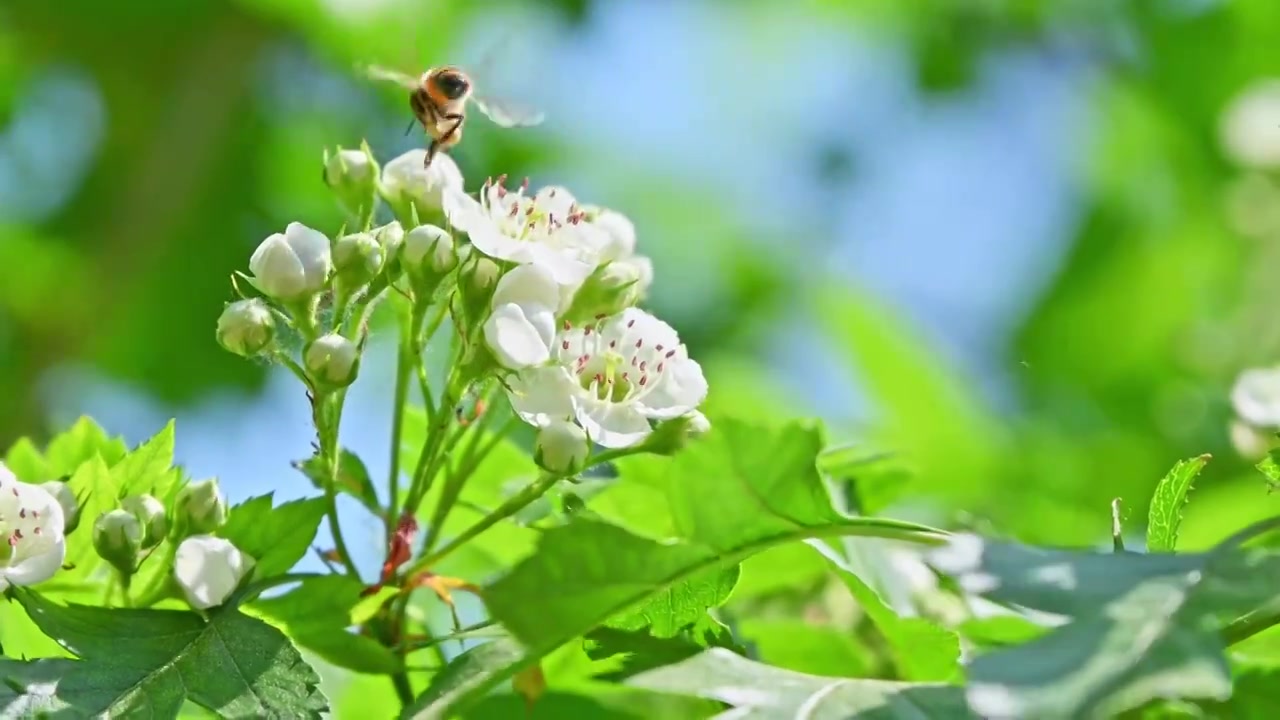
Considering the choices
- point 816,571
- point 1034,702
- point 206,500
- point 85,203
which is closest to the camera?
point 1034,702

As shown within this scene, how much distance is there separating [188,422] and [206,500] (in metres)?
3.78

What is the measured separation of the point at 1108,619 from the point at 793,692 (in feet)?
0.81

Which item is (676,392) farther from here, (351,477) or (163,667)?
(163,667)

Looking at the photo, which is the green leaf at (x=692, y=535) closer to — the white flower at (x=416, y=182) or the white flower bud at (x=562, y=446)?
the white flower bud at (x=562, y=446)

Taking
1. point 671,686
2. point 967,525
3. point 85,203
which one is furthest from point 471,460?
point 85,203

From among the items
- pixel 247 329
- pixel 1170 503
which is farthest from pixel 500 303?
pixel 1170 503

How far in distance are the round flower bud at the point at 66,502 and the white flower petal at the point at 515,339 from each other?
0.38 m

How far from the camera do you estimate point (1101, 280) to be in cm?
461

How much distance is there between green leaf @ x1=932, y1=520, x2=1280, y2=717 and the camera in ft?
2.72

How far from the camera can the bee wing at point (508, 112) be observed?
172 cm

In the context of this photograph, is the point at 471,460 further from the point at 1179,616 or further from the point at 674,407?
the point at 1179,616

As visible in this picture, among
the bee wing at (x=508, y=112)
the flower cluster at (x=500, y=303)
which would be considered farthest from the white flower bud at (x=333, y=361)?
the bee wing at (x=508, y=112)

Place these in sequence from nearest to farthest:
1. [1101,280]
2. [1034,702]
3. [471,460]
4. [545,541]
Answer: [1034,702]
[545,541]
[471,460]
[1101,280]

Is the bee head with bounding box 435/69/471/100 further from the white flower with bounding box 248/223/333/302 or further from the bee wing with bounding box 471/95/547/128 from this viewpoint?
the white flower with bounding box 248/223/333/302
